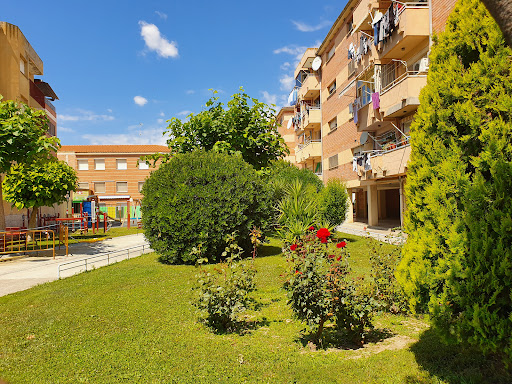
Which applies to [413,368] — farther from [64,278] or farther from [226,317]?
[64,278]

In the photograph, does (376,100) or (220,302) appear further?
(376,100)

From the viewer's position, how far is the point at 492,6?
1843mm

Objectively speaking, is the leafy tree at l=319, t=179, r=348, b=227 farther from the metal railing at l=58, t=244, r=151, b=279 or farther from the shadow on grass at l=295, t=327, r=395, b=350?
the shadow on grass at l=295, t=327, r=395, b=350

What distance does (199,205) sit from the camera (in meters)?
10.6

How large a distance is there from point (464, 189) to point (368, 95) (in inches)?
780

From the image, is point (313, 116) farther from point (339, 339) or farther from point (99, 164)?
point (99, 164)

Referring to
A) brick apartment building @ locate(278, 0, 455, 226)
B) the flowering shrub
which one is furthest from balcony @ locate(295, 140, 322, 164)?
the flowering shrub

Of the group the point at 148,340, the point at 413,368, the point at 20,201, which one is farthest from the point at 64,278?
the point at 20,201

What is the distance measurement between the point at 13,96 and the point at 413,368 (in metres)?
24.0

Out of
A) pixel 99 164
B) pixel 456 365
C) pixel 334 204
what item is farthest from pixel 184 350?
pixel 99 164

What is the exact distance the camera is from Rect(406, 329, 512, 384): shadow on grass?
3.35 meters

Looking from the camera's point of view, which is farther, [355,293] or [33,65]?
[33,65]

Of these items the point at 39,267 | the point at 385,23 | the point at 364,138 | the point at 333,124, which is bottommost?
the point at 39,267

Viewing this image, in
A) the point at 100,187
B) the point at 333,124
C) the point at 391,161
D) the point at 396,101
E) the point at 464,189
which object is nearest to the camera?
the point at 464,189
